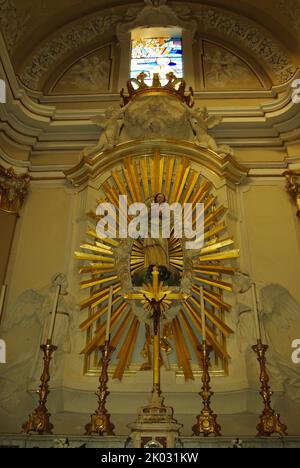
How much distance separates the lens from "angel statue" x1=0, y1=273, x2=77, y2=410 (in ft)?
15.5

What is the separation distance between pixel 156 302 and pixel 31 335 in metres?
1.97

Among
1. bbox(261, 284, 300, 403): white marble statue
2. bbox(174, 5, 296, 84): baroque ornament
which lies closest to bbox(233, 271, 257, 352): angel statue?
bbox(261, 284, 300, 403): white marble statue

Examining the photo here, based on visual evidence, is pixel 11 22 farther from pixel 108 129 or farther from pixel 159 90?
pixel 159 90

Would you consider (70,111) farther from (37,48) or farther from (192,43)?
(192,43)

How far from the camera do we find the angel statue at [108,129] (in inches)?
251

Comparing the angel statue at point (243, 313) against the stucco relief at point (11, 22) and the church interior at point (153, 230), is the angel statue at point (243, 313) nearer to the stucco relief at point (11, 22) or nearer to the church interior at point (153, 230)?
the church interior at point (153, 230)

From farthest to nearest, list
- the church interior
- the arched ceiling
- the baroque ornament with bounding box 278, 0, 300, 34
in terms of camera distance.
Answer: the arched ceiling → the baroque ornament with bounding box 278, 0, 300, 34 → the church interior

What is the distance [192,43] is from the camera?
8328 mm

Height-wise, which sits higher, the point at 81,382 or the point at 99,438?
the point at 81,382

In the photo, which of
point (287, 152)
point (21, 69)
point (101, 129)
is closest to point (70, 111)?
point (101, 129)

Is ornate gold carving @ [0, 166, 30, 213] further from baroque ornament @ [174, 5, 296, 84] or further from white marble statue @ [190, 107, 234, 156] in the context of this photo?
baroque ornament @ [174, 5, 296, 84]

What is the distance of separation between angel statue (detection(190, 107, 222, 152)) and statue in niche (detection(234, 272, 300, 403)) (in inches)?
80.8

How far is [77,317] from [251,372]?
1920mm
